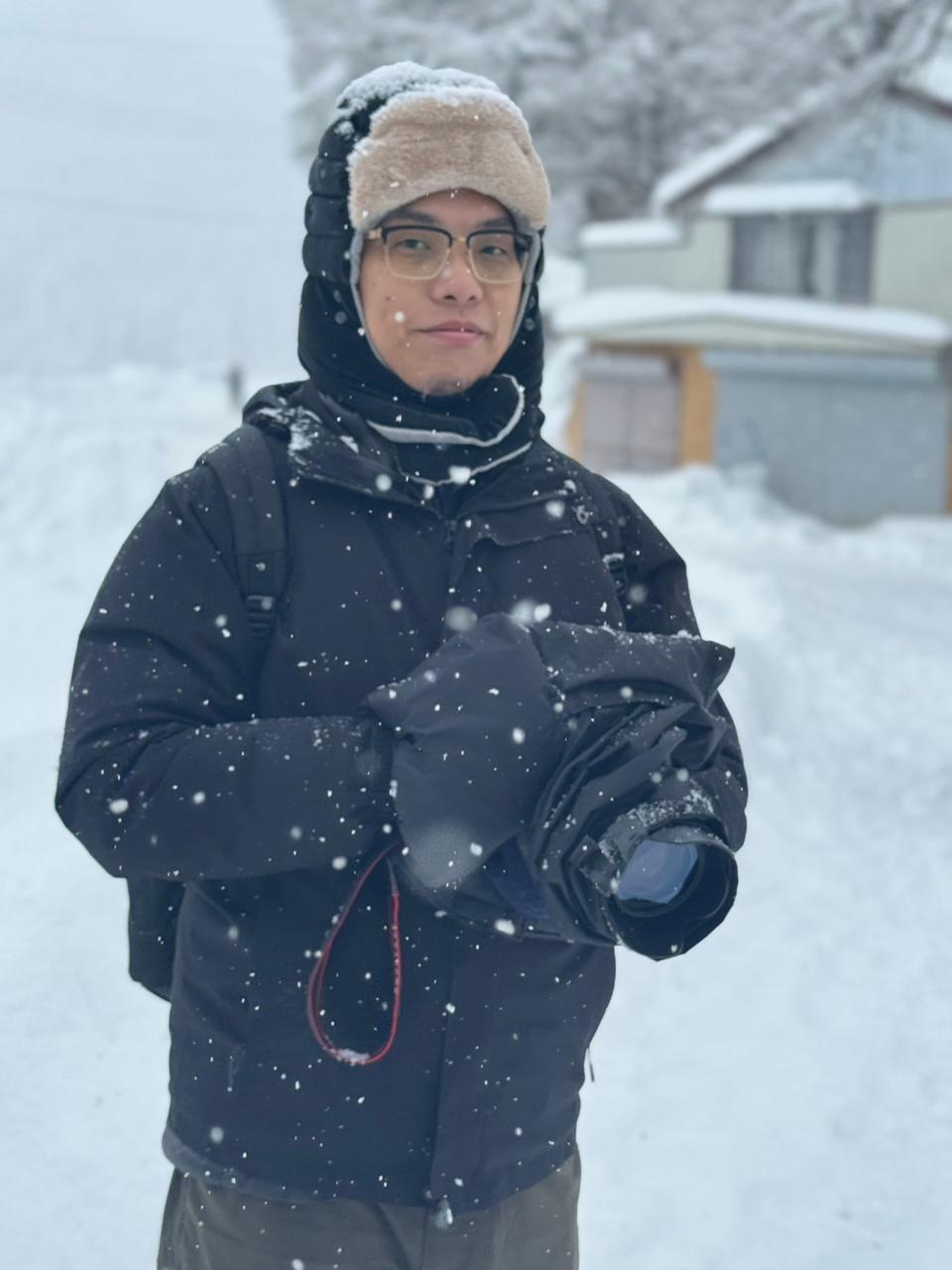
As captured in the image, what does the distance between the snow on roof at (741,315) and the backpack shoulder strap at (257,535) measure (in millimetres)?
19000

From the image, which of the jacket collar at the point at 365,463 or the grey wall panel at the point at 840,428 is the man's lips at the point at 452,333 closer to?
the jacket collar at the point at 365,463

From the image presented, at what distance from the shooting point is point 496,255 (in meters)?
1.99

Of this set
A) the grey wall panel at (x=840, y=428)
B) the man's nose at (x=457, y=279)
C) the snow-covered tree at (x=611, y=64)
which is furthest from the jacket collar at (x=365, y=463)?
the snow-covered tree at (x=611, y=64)

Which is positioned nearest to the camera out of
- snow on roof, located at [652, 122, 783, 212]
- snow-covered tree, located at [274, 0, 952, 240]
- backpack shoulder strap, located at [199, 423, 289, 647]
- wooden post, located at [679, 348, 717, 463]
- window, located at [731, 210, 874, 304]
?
backpack shoulder strap, located at [199, 423, 289, 647]

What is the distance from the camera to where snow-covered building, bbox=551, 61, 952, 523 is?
1966cm

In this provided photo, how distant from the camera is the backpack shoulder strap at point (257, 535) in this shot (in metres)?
1.78

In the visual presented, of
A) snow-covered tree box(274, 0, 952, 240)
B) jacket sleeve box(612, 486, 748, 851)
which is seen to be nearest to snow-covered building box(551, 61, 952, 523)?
snow-covered tree box(274, 0, 952, 240)

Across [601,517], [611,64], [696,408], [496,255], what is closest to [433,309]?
[496,255]

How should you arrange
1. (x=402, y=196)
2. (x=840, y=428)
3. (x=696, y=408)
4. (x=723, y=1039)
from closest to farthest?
(x=402, y=196)
(x=723, y=1039)
(x=840, y=428)
(x=696, y=408)

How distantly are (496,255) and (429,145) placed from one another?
0.62 ft

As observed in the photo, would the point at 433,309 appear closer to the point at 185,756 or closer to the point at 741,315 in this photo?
the point at 185,756

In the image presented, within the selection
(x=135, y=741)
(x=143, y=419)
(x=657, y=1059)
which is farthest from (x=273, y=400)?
(x=143, y=419)

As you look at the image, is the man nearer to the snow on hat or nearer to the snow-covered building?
the snow on hat

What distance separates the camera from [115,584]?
1.75 metres
